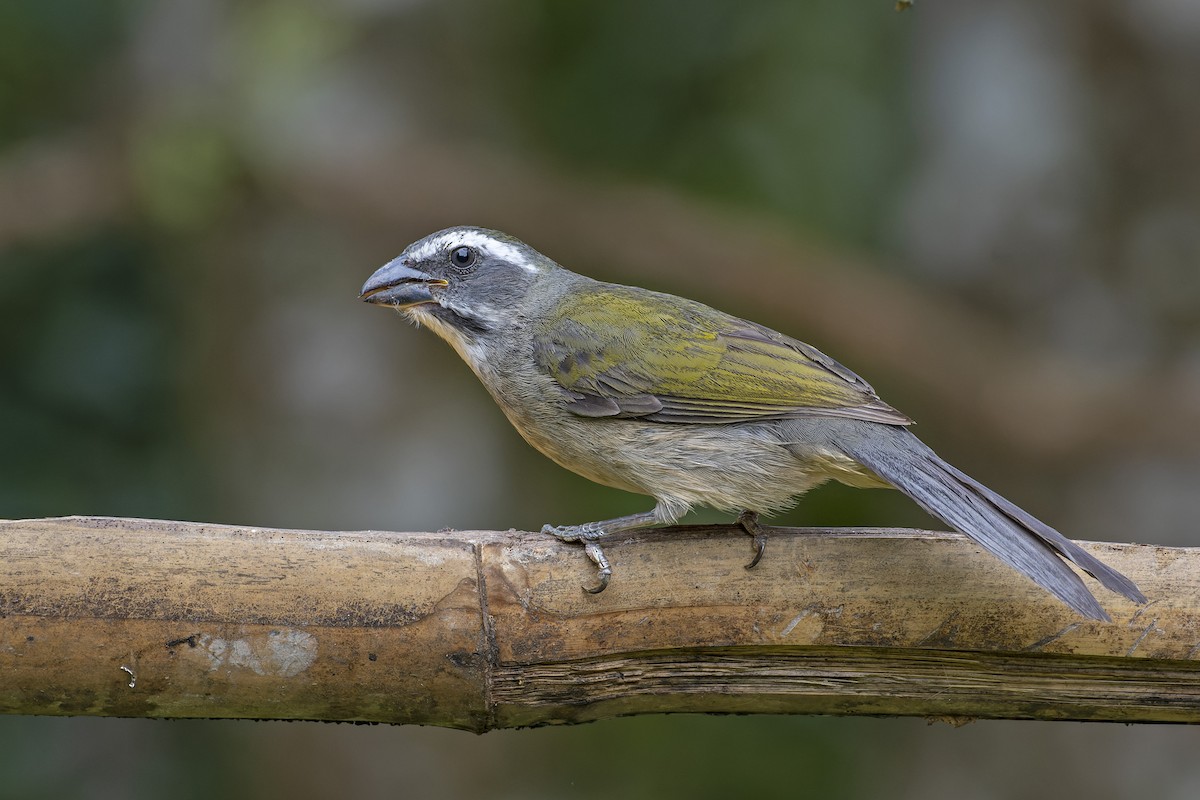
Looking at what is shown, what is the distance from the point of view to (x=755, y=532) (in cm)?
332

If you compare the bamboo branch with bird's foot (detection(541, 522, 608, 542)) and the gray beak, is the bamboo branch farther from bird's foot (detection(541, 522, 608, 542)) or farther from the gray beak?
the gray beak

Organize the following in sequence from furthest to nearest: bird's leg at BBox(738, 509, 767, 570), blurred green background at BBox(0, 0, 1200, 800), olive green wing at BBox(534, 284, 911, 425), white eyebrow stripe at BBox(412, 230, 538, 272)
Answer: blurred green background at BBox(0, 0, 1200, 800)
white eyebrow stripe at BBox(412, 230, 538, 272)
olive green wing at BBox(534, 284, 911, 425)
bird's leg at BBox(738, 509, 767, 570)

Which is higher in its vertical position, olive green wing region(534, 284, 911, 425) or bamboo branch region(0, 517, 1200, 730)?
olive green wing region(534, 284, 911, 425)

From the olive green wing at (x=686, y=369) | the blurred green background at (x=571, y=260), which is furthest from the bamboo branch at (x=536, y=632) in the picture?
the blurred green background at (x=571, y=260)

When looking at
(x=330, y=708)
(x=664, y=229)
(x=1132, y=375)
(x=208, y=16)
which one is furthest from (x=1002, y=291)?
(x=330, y=708)

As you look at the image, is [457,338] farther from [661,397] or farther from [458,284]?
[661,397]

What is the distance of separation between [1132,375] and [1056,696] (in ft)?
12.3

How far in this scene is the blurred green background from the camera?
5633mm

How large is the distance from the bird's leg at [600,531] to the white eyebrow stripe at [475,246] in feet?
3.75

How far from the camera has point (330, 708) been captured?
116 inches

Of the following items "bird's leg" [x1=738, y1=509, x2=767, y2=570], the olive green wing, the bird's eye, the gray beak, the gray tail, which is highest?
the bird's eye

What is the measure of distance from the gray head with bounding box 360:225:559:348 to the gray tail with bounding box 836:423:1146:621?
1.36 meters

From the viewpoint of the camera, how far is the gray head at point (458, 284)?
4.14 meters

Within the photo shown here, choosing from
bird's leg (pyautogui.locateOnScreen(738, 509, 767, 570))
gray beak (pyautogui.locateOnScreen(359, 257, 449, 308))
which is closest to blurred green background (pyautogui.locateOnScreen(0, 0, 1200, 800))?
gray beak (pyautogui.locateOnScreen(359, 257, 449, 308))
